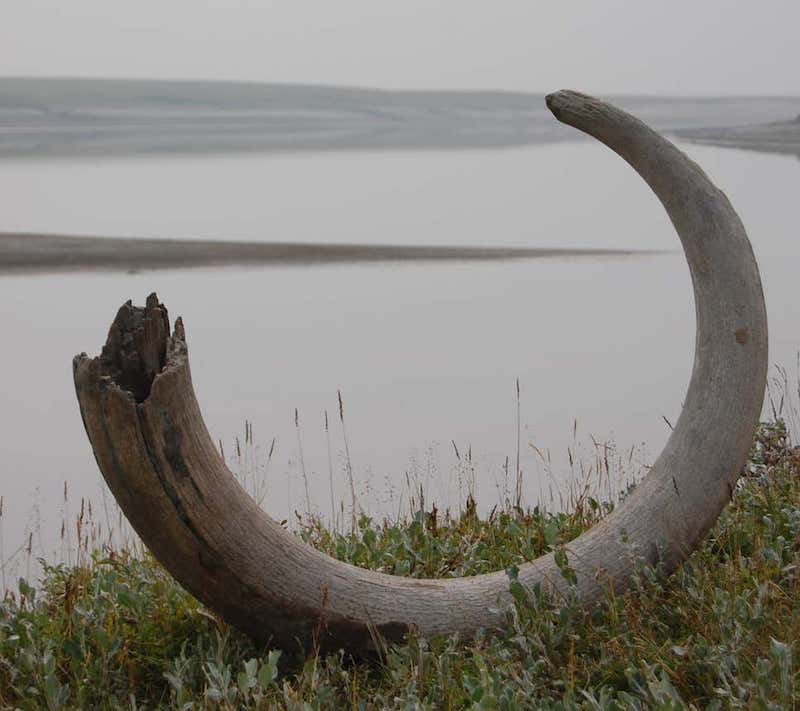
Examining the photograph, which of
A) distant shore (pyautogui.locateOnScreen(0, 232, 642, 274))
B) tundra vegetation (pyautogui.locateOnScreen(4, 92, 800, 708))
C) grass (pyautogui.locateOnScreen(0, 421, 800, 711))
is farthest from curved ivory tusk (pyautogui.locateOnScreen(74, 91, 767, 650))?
distant shore (pyautogui.locateOnScreen(0, 232, 642, 274))

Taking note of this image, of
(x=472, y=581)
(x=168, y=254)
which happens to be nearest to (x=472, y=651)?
(x=472, y=581)

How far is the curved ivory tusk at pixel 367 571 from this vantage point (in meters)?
3.32

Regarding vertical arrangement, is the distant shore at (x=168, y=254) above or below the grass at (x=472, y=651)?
above

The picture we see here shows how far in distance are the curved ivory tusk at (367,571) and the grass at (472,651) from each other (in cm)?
12

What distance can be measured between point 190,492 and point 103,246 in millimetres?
11674

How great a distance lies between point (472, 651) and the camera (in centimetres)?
347

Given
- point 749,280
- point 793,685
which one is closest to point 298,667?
point 793,685

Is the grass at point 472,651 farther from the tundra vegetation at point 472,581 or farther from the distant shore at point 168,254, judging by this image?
the distant shore at point 168,254

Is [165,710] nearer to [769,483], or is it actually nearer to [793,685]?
[793,685]

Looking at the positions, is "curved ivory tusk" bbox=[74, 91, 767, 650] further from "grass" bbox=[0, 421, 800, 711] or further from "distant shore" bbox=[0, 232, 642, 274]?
"distant shore" bbox=[0, 232, 642, 274]

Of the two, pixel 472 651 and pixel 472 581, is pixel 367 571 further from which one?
pixel 472 651

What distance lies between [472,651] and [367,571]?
1.56 ft

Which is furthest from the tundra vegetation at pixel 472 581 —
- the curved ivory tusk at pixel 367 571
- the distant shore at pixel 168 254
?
the distant shore at pixel 168 254

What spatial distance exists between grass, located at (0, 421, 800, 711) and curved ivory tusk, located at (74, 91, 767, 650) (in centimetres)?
12
